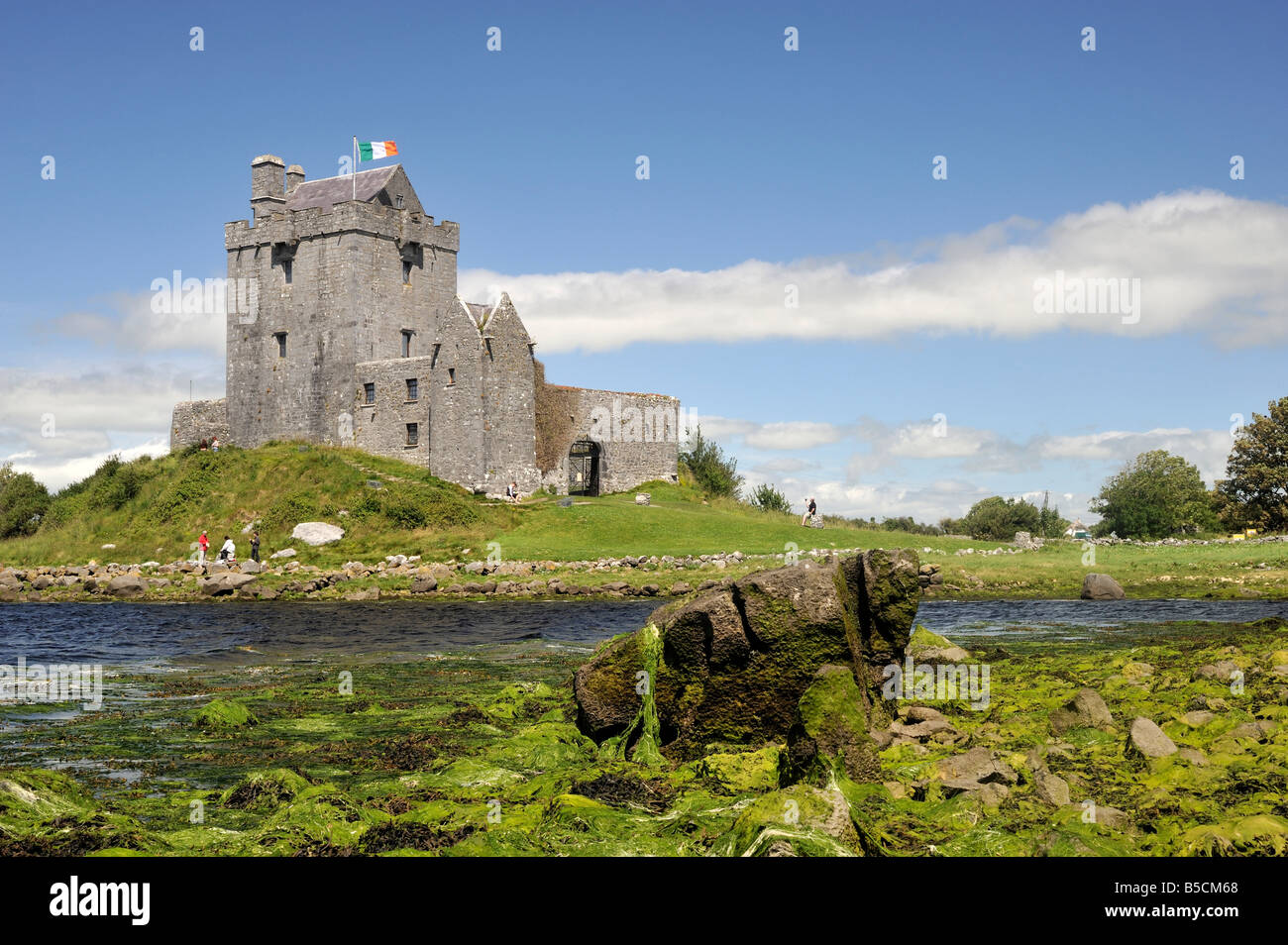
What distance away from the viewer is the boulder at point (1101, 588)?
3238cm

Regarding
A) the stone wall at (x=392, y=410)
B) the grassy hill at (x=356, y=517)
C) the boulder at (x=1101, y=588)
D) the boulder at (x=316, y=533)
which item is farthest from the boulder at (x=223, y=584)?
the boulder at (x=1101, y=588)

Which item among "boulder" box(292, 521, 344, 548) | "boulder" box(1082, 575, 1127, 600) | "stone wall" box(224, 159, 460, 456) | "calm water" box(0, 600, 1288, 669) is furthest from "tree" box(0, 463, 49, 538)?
"boulder" box(1082, 575, 1127, 600)

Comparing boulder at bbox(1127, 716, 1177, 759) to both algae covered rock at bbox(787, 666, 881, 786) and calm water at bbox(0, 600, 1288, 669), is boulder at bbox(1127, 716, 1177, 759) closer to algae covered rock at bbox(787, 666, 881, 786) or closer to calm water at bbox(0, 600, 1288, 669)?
algae covered rock at bbox(787, 666, 881, 786)

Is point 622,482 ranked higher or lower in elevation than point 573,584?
higher

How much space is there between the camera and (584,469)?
65.5 m

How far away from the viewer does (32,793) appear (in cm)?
968

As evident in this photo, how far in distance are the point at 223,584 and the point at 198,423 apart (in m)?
32.0

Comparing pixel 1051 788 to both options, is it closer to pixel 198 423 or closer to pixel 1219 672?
pixel 1219 672

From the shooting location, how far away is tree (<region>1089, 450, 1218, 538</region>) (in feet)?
277

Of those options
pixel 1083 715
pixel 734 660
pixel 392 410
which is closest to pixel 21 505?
pixel 392 410

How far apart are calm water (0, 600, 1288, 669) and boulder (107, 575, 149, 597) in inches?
201

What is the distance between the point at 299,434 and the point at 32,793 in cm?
5641
